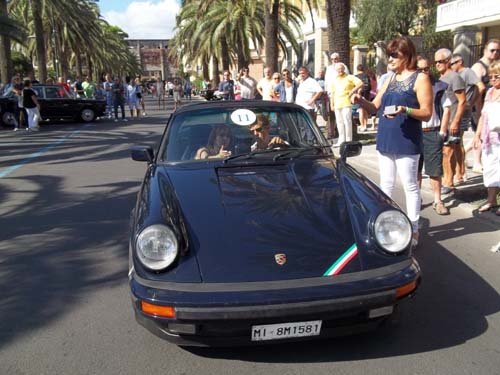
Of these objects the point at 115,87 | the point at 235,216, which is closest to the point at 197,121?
the point at 235,216

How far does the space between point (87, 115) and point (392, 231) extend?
1835 centimetres

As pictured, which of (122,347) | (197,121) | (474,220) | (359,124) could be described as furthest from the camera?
(359,124)

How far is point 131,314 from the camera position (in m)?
3.46

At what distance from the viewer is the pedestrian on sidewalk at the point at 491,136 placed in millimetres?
5031

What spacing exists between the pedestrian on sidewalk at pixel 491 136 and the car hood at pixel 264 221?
7.73ft

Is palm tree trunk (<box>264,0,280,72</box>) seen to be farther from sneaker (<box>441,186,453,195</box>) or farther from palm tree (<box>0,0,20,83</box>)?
sneaker (<box>441,186,453,195</box>)

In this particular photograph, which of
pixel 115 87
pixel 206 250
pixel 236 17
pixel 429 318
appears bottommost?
pixel 429 318

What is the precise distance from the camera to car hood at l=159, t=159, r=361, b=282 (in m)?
2.72

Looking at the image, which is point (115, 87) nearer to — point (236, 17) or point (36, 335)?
point (236, 17)

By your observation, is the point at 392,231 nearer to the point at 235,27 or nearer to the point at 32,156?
the point at 32,156

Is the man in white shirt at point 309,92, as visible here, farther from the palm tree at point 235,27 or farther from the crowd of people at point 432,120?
the palm tree at point 235,27

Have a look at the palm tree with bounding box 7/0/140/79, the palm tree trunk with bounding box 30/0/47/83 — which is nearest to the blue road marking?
the palm tree with bounding box 7/0/140/79

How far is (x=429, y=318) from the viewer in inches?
130

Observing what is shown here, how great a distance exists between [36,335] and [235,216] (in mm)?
1543
